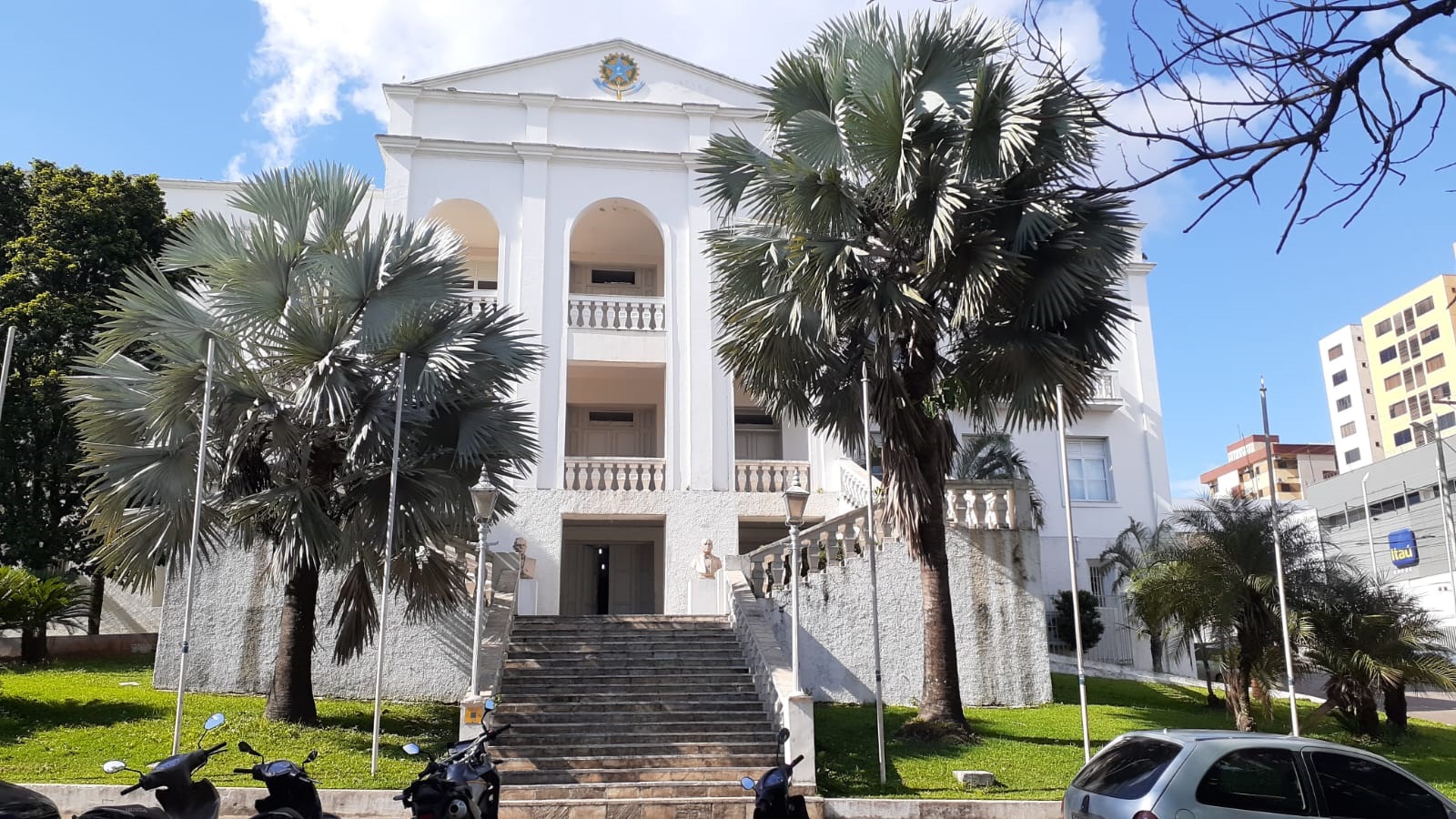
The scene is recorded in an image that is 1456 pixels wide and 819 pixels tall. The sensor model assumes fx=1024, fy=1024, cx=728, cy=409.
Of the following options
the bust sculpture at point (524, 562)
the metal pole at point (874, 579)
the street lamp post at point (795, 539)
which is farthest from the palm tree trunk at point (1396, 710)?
the bust sculpture at point (524, 562)

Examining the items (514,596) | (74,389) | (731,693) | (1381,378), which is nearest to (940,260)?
(731,693)

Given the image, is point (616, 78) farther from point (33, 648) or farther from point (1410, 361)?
point (1410, 361)

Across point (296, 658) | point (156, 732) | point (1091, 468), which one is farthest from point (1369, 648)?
point (156, 732)

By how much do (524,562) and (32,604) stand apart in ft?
23.6

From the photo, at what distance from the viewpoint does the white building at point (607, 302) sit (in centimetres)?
1986

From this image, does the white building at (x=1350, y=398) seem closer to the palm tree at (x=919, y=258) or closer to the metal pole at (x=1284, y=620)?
the metal pole at (x=1284, y=620)

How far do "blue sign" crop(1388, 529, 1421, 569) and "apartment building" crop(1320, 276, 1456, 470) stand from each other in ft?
81.0

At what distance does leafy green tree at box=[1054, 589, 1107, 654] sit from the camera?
24172mm

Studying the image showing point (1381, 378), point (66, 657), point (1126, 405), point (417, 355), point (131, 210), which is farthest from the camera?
point (1381, 378)

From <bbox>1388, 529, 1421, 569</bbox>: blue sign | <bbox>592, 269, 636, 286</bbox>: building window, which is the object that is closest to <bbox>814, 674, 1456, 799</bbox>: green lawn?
<bbox>592, 269, 636, 286</bbox>: building window

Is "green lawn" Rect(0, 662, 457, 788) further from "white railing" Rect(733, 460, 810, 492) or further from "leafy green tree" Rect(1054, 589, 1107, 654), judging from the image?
"leafy green tree" Rect(1054, 589, 1107, 654)

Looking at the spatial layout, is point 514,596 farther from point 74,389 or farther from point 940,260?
point 940,260

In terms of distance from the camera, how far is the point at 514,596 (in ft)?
52.0

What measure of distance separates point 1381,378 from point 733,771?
7863cm
